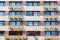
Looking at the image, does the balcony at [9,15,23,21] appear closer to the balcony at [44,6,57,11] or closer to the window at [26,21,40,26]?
the window at [26,21,40,26]

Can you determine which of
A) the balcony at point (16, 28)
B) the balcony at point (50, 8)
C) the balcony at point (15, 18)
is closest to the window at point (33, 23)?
the balcony at point (16, 28)

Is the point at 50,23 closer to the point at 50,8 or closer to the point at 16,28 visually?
the point at 50,8

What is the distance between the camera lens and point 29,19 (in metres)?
40.6

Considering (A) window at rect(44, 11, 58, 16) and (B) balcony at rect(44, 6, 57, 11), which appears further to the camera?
(A) window at rect(44, 11, 58, 16)

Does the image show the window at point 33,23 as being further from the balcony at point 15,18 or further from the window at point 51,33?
the window at point 51,33

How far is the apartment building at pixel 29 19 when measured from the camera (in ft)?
132

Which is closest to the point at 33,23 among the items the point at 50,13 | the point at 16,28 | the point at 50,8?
the point at 16,28

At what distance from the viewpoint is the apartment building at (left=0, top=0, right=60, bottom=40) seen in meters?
40.1

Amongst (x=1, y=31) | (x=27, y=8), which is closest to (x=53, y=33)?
(x=27, y=8)

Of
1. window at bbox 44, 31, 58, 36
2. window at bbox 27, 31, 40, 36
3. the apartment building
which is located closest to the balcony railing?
the apartment building

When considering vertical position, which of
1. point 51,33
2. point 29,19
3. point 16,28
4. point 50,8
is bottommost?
point 51,33

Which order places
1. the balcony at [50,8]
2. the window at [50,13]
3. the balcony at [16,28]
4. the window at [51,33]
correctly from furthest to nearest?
the window at [50,13]
the balcony at [50,8]
the window at [51,33]
the balcony at [16,28]

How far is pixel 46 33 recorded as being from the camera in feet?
132

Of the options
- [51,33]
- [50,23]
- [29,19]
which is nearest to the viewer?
[51,33]
